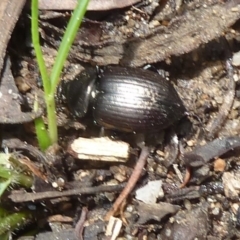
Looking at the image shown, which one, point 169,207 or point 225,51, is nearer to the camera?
point 169,207

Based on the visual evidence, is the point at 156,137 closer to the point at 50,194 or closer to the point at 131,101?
the point at 131,101

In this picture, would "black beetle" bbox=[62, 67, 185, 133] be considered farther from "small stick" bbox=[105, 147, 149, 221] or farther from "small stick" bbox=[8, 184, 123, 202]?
"small stick" bbox=[8, 184, 123, 202]

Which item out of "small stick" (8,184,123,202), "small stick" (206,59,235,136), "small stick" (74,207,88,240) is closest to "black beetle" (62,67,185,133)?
"small stick" (206,59,235,136)

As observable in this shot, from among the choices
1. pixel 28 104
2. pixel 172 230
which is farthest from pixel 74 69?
pixel 172 230

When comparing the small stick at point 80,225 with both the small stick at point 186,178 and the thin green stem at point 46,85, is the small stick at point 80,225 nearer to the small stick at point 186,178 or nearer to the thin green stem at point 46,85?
the thin green stem at point 46,85

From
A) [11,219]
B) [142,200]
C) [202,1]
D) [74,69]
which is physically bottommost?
[11,219]

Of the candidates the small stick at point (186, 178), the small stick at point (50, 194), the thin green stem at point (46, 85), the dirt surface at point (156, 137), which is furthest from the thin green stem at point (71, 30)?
the small stick at point (186, 178)

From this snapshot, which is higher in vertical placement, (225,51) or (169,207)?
(225,51)

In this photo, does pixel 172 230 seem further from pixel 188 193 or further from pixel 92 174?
pixel 92 174
